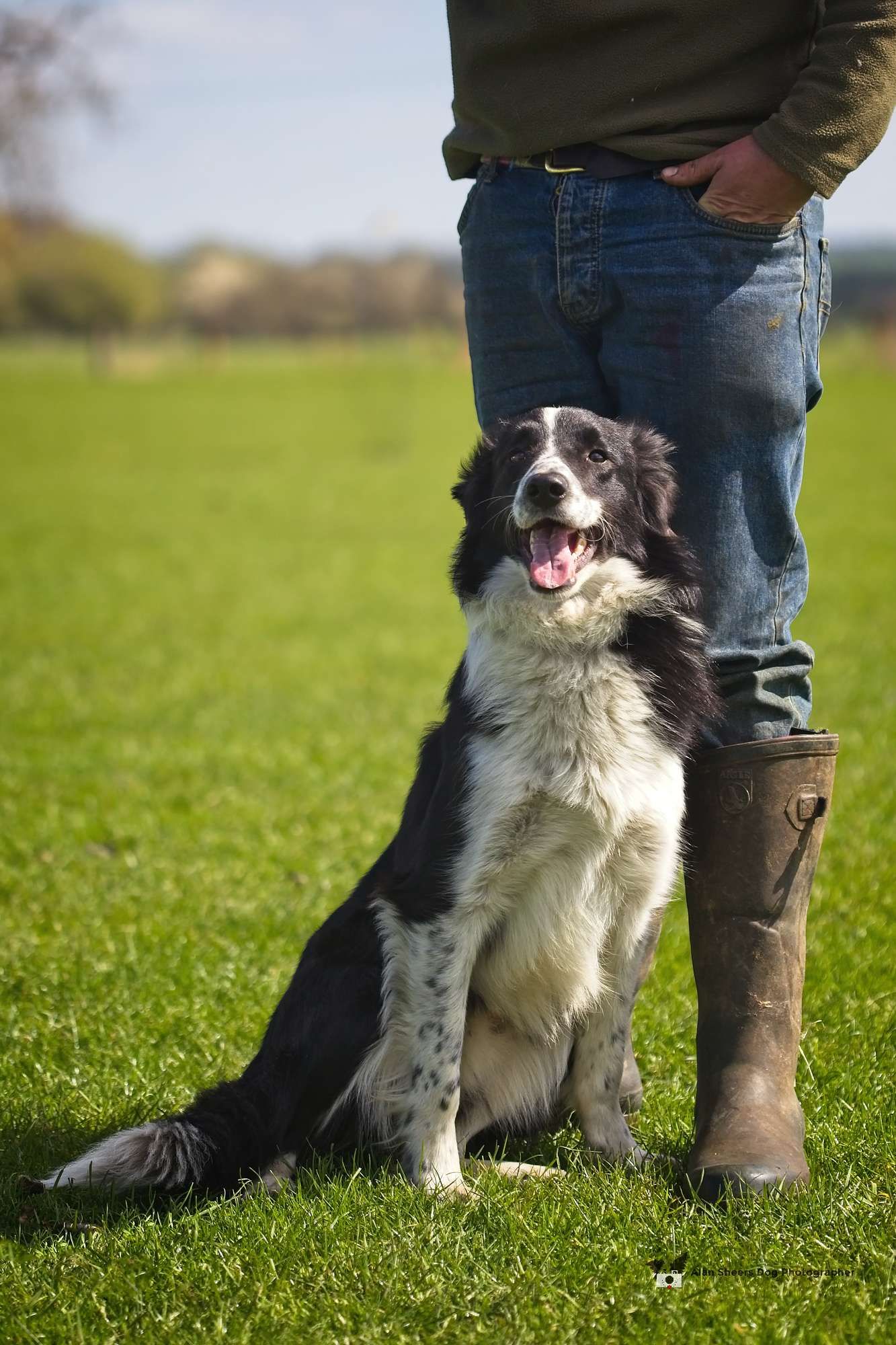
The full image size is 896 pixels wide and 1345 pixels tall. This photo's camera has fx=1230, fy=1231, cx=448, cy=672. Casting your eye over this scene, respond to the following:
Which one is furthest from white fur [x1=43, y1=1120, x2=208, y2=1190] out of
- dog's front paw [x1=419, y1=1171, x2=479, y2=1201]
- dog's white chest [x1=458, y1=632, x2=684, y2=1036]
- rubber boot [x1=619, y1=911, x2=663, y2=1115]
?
rubber boot [x1=619, y1=911, x2=663, y2=1115]

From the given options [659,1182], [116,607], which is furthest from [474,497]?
[116,607]

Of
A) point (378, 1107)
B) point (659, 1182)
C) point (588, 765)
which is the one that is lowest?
point (659, 1182)

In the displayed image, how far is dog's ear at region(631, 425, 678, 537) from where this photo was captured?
2611 millimetres

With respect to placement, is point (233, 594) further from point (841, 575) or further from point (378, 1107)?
point (378, 1107)

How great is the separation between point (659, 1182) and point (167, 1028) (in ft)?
4.92

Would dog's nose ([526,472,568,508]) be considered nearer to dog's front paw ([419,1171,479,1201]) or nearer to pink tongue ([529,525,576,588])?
pink tongue ([529,525,576,588])

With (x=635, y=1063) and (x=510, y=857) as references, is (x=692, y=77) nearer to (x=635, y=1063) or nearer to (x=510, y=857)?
(x=510, y=857)

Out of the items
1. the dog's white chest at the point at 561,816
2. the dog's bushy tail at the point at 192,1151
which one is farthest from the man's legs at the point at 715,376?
the dog's bushy tail at the point at 192,1151

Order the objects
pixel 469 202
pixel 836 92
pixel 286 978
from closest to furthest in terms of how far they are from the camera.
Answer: pixel 836 92 < pixel 469 202 < pixel 286 978

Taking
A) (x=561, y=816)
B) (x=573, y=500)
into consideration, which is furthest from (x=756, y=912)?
(x=573, y=500)

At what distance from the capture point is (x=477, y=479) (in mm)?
2902

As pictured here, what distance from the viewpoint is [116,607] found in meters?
11.3

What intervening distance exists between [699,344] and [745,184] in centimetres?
31

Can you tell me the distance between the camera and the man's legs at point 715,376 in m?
2.47
